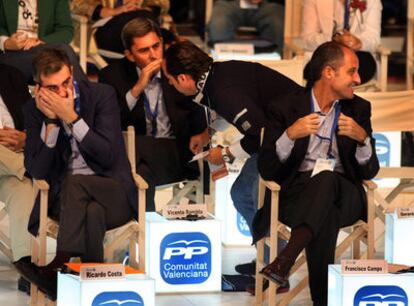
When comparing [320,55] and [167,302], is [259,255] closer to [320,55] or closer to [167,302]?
[167,302]

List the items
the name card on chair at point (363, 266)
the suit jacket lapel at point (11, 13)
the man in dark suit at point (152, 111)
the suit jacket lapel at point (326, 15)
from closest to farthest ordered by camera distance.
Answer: the name card on chair at point (363, 266), the man in dark suit at point (152, 111), the suit jacket lapel at point (11, 13), the suit jacket lapel at point (326, 15)

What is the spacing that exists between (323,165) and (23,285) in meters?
1.49

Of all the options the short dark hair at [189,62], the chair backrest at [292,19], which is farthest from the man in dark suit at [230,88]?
the chair backrest at [292,19]

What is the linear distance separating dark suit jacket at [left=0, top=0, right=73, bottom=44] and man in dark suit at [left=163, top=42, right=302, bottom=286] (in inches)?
67.2

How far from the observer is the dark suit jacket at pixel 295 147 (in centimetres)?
583

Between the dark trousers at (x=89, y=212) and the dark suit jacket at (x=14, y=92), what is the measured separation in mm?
811

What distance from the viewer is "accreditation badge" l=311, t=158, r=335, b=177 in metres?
5.82

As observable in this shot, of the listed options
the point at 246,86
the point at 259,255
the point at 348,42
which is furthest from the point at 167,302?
the point at 348,42

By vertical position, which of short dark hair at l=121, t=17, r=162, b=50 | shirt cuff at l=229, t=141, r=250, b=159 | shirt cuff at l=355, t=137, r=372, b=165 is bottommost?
shirt cuff at l=229, t=141, r=250, b=159

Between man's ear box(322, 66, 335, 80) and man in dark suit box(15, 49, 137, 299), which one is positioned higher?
man's ear box(322, 66, 335, 80)

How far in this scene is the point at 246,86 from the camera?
617 cm

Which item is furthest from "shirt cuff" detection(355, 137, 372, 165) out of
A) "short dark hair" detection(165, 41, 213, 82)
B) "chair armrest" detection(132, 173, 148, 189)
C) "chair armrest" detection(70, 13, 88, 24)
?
"chair armrest" detection(70, 13, 88, 24)

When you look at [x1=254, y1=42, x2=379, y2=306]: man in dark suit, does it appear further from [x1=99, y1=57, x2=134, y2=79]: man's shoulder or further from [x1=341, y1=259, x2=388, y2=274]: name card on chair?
[x1=99, y1=57, x2=134, y2=79]: man's shoulder

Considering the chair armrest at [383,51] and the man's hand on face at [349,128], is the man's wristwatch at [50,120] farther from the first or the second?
the chair armrest at [383,51]
